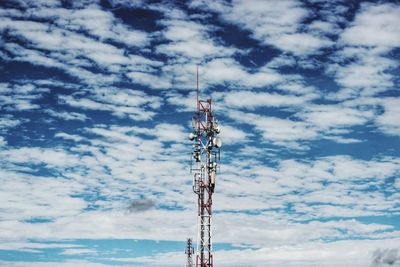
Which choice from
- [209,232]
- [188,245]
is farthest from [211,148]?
[188,245]

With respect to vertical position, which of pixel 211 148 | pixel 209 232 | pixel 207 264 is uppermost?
pixel 211 148

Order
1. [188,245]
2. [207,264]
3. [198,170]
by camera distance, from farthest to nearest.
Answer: [188,245], [198,170], [207,264]

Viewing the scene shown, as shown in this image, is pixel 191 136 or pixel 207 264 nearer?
pixel 207 264

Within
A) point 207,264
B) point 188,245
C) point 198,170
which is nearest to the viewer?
point 207,264

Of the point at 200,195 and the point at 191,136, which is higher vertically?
the point at 191,136

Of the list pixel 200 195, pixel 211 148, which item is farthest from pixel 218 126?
pixel 200 195

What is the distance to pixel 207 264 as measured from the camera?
1515 inches

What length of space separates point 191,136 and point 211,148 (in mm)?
2012

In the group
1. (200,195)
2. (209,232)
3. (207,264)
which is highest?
(200,195)

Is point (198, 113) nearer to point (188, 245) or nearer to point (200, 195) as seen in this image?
point (200, 195)

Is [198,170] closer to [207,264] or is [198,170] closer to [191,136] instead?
[191,136]

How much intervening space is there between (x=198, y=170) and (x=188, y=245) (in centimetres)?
3644

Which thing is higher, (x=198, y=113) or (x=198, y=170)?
(x=198, y=113)

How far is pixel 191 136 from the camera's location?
41.7 metres
